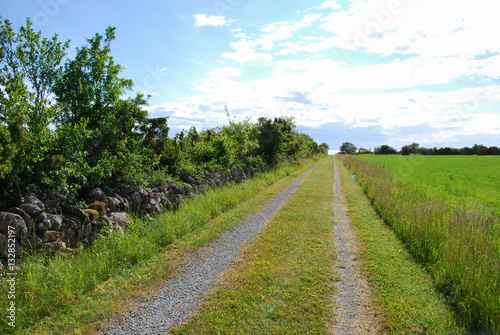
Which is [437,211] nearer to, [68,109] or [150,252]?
[150,252]

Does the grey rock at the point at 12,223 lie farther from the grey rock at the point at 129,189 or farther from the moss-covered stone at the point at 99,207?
the grey rock at the point at 129,189

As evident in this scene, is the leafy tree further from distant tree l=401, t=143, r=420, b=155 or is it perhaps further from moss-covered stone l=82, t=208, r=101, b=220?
distant tree l=401, t=143, r=420, b=155

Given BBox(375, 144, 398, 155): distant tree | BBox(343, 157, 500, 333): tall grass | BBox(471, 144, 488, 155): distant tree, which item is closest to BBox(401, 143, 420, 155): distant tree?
BBox(471, 144, 488, 155): distant tree

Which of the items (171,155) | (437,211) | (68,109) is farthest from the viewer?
(171,155)

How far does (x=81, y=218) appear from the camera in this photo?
504 centimetres

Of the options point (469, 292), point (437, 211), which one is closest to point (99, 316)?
point (469, 292)

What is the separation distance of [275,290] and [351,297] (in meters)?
1.15

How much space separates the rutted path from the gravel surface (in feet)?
6.59

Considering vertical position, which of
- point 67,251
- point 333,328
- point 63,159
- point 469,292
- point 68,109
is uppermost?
point 68,109

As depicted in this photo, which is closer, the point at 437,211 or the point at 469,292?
the point at 469,292

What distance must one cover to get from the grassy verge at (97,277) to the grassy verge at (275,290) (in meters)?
1.21

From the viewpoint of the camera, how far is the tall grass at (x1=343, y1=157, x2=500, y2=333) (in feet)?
11.1

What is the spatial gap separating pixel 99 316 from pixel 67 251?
5.64 feet

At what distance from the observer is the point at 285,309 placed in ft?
11.9
